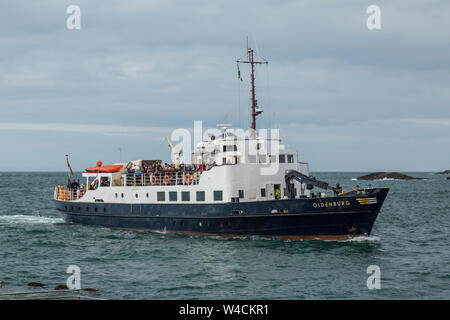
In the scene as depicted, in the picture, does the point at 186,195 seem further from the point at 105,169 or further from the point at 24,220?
the point at 24,220

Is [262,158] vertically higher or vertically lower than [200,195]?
higher

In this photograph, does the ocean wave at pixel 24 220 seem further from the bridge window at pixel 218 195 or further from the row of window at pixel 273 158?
the row of window at pixel 273 158

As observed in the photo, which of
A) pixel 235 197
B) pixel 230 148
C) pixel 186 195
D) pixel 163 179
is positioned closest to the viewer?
pixel 235 197

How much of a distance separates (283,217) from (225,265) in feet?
20.7

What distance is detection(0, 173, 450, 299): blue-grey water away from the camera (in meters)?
20.6

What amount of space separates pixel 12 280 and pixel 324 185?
18448 mm

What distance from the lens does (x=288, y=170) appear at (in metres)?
32.7

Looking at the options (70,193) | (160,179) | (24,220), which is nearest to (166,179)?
(160,179)

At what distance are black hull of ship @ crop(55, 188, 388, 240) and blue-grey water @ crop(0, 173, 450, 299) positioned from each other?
24.4 inches

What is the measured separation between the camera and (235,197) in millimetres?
31250

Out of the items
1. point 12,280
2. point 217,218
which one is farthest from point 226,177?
point 12,280
